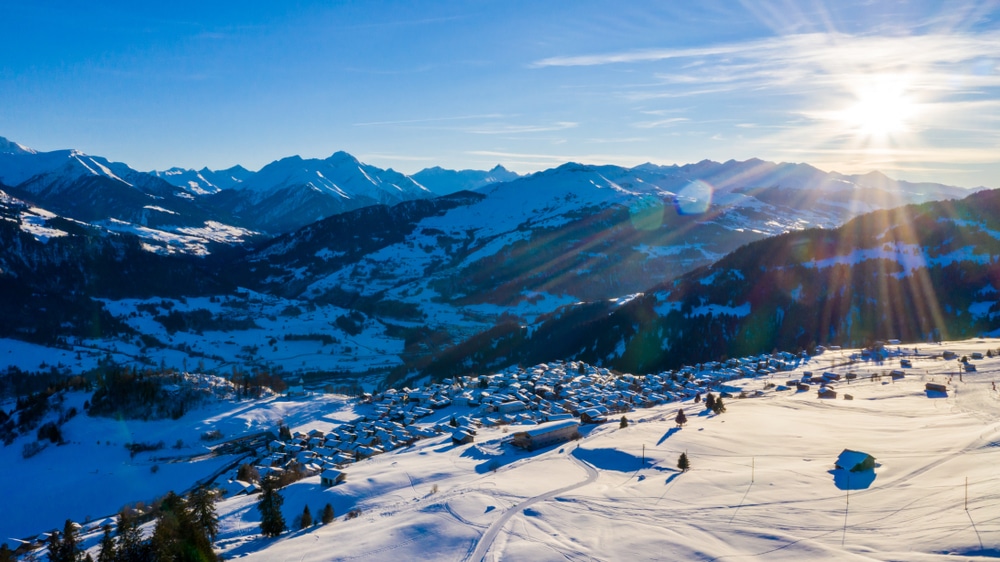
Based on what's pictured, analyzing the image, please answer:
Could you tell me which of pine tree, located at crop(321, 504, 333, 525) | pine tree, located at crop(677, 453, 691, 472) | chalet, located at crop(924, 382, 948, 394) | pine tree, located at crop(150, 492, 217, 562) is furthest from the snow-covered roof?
chalet, located at crop(924, 382, 948, 394)

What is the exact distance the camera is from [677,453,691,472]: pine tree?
114ft

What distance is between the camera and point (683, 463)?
3472 cm

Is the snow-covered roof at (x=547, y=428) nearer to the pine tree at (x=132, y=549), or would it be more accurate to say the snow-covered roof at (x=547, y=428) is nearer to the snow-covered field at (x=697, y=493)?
the snow-covered field at (x=697, y=493)

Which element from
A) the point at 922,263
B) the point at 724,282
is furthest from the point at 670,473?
the point at 922,263

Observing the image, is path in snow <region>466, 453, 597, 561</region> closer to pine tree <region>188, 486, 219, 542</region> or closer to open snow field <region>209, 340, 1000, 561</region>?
open snow field <region>209, 340, 1000, 561</region>

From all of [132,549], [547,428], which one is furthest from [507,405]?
[132,549]

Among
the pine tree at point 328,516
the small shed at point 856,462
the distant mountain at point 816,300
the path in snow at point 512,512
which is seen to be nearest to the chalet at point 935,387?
the small shed at point 856,462

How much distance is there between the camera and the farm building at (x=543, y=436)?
159 feet

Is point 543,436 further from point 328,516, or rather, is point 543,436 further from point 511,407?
point 511,407

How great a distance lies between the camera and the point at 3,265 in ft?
607

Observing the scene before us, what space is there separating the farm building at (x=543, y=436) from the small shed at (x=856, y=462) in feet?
74.6

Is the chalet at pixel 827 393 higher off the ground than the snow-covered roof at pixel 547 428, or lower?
higher

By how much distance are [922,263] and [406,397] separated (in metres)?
93.2

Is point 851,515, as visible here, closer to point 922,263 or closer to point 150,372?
point 150,372
